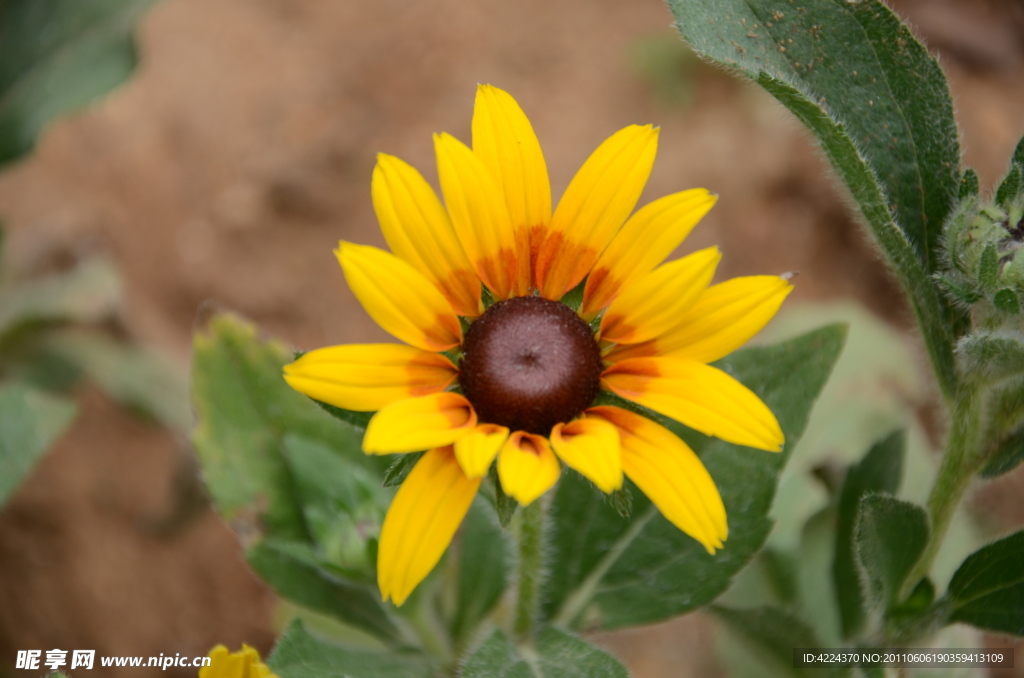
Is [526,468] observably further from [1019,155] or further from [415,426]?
[1019,155]

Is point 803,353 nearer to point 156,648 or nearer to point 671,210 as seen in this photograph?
point 671,210

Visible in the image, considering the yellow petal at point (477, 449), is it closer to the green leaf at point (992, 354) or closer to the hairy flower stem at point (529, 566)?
the hairy flower stem at point (529, 566)

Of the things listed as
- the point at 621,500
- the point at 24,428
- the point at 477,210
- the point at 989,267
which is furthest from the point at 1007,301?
the point at 24,428

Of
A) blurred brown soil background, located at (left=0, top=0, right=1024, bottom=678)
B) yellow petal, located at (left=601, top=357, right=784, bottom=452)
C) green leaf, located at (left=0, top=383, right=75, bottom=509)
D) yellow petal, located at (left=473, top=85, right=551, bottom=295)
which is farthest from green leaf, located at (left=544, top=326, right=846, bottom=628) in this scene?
blurred brown soil background, located at (left=0, top=0, right=1024, bottom=678)

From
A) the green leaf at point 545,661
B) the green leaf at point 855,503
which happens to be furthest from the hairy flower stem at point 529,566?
the green leaf at point 855,503


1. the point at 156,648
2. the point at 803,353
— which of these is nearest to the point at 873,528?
the point at 803,353

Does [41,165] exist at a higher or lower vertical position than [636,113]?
lower
